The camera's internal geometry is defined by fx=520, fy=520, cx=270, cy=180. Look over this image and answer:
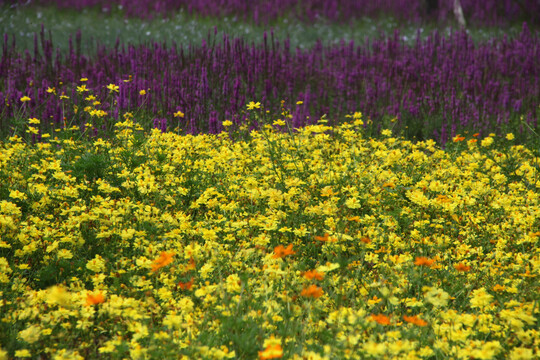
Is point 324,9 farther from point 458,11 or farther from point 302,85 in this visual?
point 302,85

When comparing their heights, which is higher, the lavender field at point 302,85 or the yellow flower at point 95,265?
the lavender field at point 302,85

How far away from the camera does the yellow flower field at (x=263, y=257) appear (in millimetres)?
2355

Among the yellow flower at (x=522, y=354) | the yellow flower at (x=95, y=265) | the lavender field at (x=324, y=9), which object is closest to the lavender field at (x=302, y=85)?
the yellow flower at (x=95, y=265)

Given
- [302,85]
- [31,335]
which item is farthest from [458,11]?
[31,335]

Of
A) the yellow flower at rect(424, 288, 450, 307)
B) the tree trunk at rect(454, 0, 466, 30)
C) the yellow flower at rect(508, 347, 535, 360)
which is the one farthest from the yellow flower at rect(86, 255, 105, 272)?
the tree trunk at rect(454, 0, 466, 30)

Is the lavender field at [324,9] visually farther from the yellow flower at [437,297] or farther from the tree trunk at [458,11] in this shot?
the yellow flower at [437,297]

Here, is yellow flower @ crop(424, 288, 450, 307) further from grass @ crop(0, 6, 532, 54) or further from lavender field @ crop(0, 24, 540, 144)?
grass @ crop(0, 6, 532, 54)

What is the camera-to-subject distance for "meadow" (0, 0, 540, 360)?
7.88ft

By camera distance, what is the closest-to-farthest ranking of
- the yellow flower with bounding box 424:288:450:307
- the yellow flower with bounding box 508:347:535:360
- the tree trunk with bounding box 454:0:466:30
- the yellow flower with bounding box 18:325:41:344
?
the yellow flower with bounding box 508:347:535:360 < the yellow flower with bounding box 18:325:41:344 < the yellow flower with bounding box 424:288:450:307 < the tree trunk with bounding box 454:0:466:30

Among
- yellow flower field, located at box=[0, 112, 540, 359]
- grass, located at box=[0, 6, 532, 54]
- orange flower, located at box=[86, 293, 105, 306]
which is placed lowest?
yellow flower field, located at box=[0, 112, 540, 359]

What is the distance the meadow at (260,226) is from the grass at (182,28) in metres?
4.03

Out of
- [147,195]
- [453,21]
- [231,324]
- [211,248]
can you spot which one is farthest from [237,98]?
[453,21]

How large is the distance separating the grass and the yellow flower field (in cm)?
694

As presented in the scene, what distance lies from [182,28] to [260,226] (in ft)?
32.0
